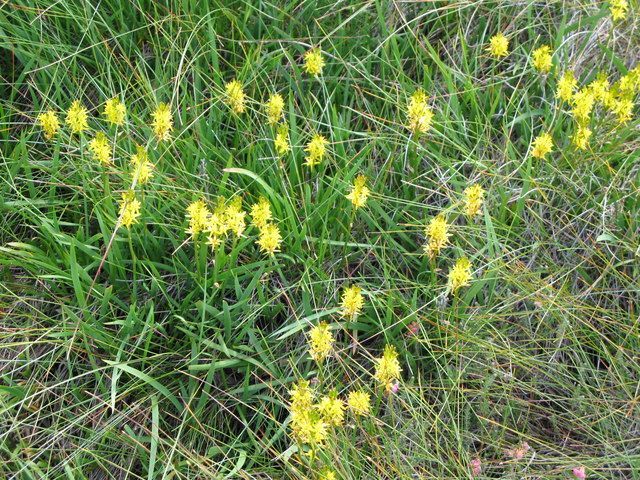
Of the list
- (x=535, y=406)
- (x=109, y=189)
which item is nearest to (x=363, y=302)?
(x=535, y=406)

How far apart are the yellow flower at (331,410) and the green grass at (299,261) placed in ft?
0.35

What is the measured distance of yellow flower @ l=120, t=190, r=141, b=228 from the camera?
7.98 ft

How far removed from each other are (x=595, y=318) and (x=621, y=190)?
0.50 meters

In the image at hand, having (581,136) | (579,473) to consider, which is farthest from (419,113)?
(579,473)

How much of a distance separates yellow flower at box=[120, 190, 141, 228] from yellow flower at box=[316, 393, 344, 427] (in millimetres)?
706

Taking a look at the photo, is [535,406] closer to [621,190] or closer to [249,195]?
[621,190]

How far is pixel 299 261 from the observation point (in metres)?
2.73

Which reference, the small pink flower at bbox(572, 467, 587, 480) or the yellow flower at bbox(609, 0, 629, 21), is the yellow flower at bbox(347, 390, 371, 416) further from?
the yellow flower at bbox(609, 0, 629, 21)

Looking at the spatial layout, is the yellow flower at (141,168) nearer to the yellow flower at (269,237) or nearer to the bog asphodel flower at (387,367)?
the yellow flower at (269,237)

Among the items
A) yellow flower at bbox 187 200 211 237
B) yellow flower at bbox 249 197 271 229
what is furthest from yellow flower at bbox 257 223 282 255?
yellow flower at bbox 187 200 211 237

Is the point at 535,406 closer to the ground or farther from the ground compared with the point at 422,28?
closer to the ground

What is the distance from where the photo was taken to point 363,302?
8.69 feet

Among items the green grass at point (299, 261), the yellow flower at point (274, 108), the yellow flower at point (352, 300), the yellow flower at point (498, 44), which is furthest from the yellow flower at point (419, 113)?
the yellow flower at point (352, 300)

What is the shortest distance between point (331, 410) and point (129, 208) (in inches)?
30.1
